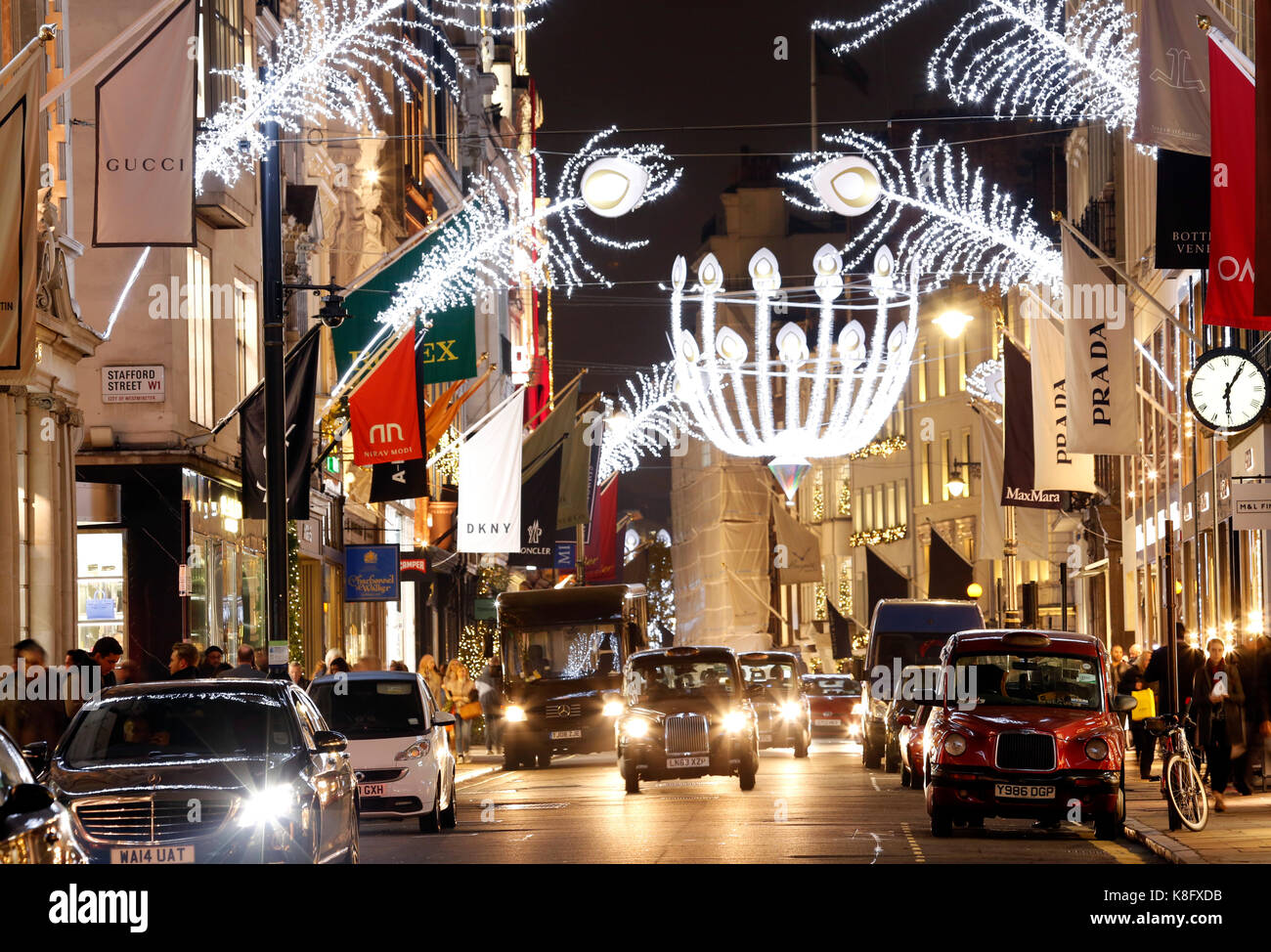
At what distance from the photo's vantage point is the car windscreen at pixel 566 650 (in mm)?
42938

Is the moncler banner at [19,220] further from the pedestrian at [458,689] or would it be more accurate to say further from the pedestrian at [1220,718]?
the pedestrian at [458,689]

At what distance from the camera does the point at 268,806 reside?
13.8 metres

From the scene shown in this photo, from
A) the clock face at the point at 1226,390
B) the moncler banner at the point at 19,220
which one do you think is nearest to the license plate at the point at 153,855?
the moncler banner at the point at 19,220

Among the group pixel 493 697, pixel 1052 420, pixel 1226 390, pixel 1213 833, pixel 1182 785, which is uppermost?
pixel 1052 420

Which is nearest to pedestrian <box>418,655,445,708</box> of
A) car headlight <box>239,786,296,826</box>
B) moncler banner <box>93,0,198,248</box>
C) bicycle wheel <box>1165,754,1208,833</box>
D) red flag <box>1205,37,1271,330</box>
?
moncler banner <box>93,0,198,248</box>

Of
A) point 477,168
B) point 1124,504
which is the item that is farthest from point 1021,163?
point 1124,504

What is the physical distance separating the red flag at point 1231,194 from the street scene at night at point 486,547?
5 cm

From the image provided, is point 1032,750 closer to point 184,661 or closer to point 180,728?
point 184,661

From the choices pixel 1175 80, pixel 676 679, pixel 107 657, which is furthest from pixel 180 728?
pixel 676 679

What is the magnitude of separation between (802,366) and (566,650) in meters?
75.1

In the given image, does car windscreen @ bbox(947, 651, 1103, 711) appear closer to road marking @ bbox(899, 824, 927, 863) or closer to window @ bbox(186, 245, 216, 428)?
road marking @ bbox(899, 824, 927, 863)

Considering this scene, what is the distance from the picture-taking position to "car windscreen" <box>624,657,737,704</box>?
30.1 meters

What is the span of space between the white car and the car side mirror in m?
6.76
